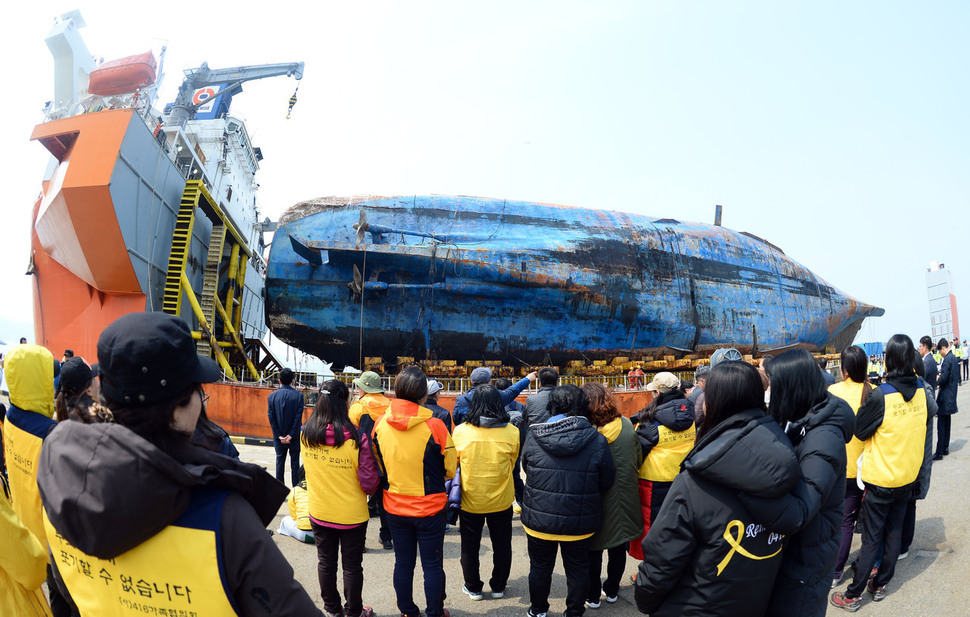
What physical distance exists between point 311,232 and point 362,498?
41.3ft

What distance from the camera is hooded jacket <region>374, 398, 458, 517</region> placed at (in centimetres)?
351

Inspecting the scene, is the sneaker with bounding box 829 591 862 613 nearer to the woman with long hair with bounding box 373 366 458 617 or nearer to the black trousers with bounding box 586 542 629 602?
the black trousers with bounding box 586 542 629 602

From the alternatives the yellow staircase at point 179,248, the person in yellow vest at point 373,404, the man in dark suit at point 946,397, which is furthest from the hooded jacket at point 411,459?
the yellow staircase at point 179,248

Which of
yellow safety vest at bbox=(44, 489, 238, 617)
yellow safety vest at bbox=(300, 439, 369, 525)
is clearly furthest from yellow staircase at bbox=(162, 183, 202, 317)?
yellow safety vest at bbox=(44, 489, 238, 617)

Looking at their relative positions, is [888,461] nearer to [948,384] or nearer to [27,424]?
[948,384]

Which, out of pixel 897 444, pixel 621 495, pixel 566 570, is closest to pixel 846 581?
pixel 897 444

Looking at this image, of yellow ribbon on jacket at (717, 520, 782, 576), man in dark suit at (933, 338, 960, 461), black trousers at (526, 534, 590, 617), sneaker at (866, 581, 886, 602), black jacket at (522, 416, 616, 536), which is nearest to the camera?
yellow ribbon on jacket at (717, 520, 782, 576)

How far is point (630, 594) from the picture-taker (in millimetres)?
4156

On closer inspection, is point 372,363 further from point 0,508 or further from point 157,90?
point 0,508

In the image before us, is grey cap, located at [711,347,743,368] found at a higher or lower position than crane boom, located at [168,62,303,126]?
A: lower

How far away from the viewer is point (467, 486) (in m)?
3.89

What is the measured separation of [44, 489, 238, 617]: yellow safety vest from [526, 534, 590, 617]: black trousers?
2.55 meters

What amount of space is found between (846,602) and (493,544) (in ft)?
8.24

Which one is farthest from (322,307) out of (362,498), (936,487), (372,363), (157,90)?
(936,487)
